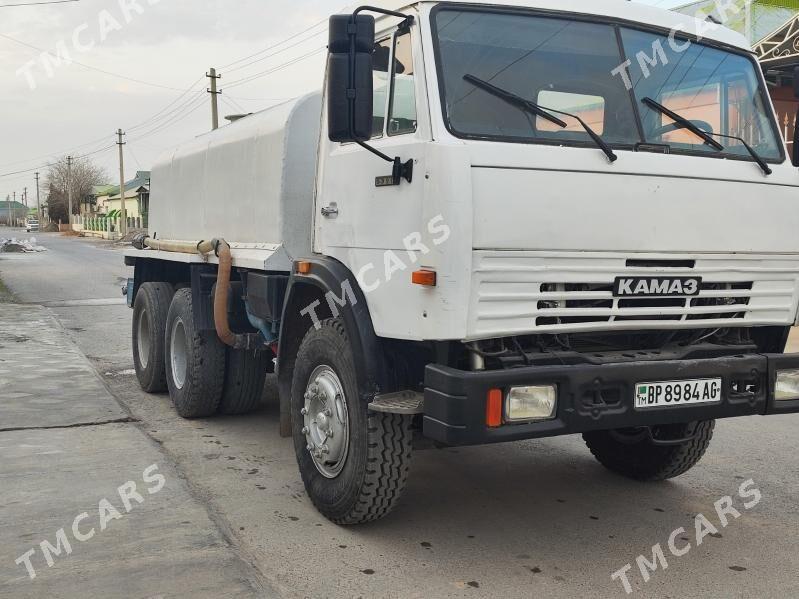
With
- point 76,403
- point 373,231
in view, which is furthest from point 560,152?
point 76,403

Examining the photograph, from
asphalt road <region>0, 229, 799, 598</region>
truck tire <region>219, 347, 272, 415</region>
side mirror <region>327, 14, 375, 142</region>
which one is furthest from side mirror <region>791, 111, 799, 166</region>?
truck tire <region>219, 347, 272, 415</region>

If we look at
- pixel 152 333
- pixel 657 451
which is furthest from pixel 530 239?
pixel 152 333

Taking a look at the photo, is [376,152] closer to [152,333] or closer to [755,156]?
[755,156]

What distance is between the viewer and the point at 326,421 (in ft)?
14.6

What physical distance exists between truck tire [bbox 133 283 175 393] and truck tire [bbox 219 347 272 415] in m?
1.01

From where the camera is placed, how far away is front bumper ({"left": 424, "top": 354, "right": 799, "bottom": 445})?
3525 mm

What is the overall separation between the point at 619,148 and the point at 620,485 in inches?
89.9

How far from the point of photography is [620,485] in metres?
5.30

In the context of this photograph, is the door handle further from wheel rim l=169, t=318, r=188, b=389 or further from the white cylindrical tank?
wheel rim l=169, t=318, r=188, b=389

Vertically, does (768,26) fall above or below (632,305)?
above

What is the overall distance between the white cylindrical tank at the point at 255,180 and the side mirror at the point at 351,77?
1.25 meters

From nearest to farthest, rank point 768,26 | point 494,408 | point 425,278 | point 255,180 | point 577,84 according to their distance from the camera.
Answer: point 494,408
point 425,278
point 577,84
point 255,180
point 768,26

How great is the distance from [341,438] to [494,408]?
1.08m

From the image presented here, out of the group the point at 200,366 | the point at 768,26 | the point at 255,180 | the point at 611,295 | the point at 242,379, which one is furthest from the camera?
the point at 768,26
